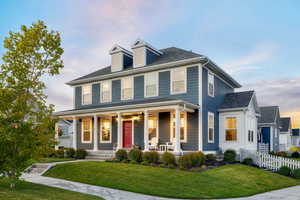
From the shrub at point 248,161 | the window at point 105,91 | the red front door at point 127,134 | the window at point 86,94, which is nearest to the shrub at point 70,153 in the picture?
the red front door at point 127,134

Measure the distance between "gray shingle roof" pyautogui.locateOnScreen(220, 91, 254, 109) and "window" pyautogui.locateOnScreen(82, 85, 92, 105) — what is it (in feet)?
34.1

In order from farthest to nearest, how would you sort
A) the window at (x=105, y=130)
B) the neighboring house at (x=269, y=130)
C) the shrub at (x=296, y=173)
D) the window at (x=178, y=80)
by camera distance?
the neighboring house at (x=269, y=130) → the window at (x=105, y=130) → the window at (x=178, y=80) → the shrub at (x=296, y=173)

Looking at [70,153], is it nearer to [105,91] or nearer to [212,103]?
[105,91]

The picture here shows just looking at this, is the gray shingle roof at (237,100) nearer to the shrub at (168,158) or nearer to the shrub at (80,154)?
the shrub at (168,158)

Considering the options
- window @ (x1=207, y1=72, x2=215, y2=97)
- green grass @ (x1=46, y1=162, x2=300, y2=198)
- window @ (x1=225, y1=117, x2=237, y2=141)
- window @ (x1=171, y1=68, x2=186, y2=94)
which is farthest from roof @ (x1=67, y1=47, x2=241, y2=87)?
green grass @ (x1=46, y1=162, x2=300, y2=198)

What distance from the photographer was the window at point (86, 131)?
842 inches

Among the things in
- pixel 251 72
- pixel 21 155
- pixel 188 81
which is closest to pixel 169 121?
pixel 188 81

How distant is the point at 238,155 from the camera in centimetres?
1775

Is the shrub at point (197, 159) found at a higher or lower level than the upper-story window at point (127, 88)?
lower

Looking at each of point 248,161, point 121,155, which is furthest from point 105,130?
point 248,161

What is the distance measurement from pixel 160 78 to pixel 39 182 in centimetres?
1018

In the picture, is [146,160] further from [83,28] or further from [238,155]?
[83,28]

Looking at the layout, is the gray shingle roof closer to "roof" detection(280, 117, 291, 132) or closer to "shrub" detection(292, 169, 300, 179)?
Answer: "shrub" detection(292, 169, 300, 179)

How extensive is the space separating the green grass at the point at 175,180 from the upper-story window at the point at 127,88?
7000 mm
